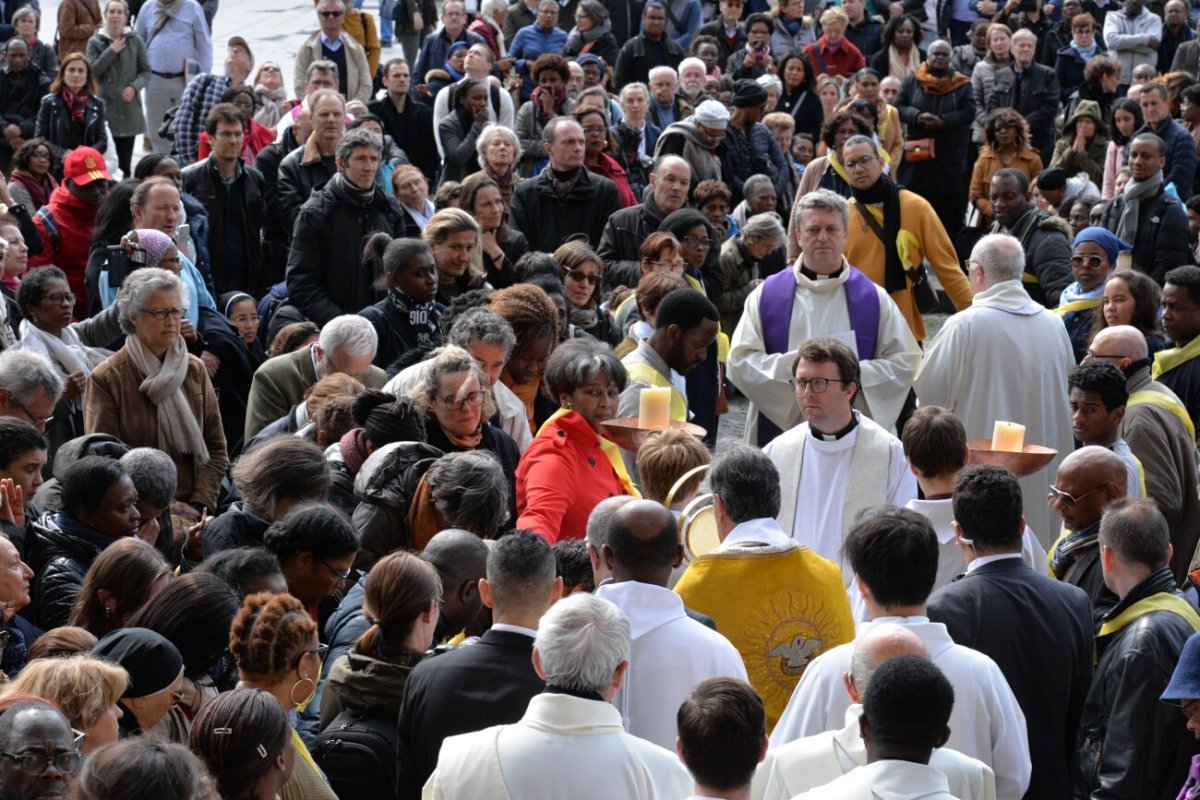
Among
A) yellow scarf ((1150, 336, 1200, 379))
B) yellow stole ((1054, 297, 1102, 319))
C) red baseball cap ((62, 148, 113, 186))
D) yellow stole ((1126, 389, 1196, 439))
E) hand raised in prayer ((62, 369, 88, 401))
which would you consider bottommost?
yellow stole ((1054, 297, 1102, 319))

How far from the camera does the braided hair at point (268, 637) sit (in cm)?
448

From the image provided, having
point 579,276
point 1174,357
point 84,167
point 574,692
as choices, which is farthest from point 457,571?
point 84,167

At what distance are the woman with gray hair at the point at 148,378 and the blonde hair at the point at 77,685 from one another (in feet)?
11.0

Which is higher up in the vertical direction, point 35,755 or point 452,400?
point 35,755

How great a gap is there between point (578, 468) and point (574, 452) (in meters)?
0.08

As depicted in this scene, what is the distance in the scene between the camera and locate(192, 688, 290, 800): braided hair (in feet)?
12.8

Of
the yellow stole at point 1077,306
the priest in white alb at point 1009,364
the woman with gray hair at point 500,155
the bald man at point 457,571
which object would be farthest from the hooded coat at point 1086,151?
the bald man at point 457,571

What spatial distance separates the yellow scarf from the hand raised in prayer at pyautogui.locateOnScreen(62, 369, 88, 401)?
5.24 meters

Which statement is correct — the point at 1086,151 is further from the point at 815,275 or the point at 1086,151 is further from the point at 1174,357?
the point at 815,275

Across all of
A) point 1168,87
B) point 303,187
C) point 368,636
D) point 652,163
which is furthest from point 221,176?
point 1168,87

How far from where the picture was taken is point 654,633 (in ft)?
15.3

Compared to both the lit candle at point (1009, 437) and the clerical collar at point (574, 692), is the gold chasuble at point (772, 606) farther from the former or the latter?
the lit candle at point (1009, 437)

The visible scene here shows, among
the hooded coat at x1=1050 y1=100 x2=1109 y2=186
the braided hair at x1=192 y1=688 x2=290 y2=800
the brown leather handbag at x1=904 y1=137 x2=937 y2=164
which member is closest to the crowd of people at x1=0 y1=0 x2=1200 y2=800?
the braided hair at x1=192 y1=688 x2=290 y2=800

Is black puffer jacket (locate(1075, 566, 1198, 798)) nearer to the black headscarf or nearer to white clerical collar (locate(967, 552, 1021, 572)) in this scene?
white clerical collar (locate(967, 552, 1021, 572))
